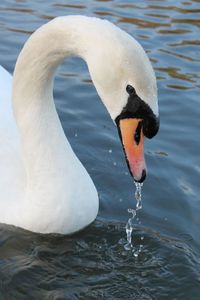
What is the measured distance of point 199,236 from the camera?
5.17m

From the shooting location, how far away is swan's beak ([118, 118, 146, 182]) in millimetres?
4117

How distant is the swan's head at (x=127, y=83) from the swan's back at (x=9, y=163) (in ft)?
3.48

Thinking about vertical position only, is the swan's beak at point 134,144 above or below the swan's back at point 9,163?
above

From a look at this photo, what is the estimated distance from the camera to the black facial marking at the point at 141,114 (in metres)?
3.92

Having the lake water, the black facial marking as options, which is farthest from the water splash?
the black facial marking

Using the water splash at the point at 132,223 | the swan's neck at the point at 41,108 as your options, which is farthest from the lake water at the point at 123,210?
the swan's neck at the point at 41,108

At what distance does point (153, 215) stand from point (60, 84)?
256cm

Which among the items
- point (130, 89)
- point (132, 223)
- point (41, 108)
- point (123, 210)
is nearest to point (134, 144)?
point (130, 89)

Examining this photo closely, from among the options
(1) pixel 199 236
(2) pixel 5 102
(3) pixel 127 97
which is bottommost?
(1) pixel 199 236

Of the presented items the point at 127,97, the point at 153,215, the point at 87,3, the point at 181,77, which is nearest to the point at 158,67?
the point at 181,77

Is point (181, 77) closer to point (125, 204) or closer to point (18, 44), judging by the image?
point (18, 44)

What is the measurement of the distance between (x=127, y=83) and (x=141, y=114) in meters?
0.18

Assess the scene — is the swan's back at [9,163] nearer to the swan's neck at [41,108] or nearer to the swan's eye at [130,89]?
the swan's neck at [41,108]

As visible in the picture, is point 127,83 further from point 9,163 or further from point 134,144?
point 9,163
